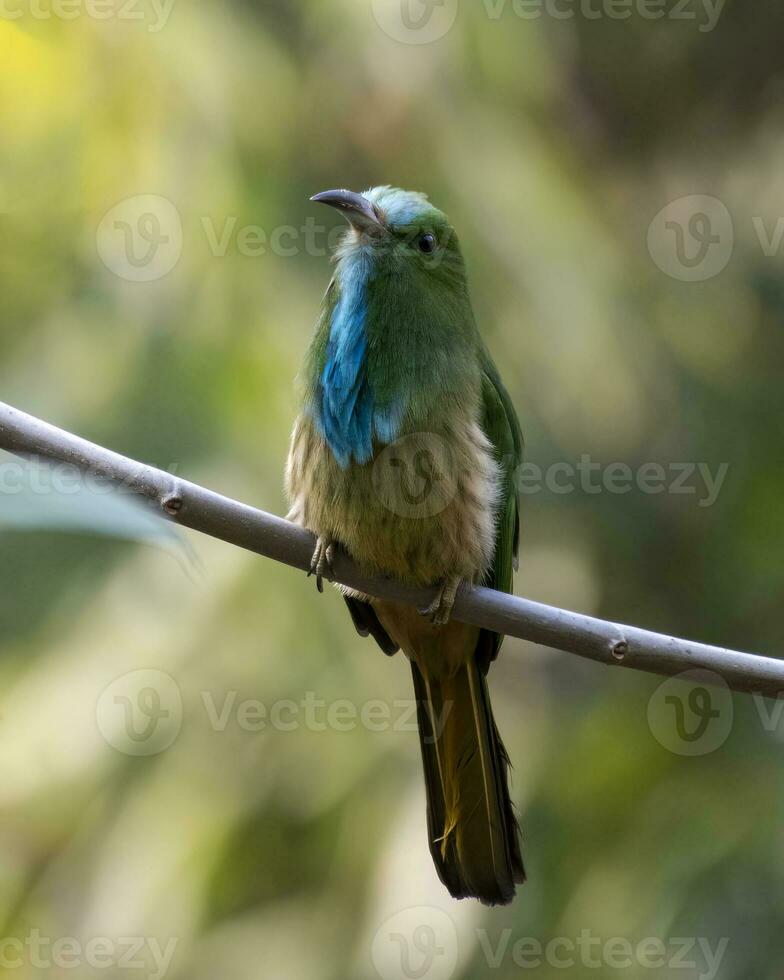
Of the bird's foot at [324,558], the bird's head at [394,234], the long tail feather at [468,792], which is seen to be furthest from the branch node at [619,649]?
the bird's head at [394,234]

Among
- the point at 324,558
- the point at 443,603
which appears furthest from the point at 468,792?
the point at 324,558

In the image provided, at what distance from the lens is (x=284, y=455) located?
4152 millimetres

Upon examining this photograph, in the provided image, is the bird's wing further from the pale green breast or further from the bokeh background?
the bokeh background

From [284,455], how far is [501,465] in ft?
3.97

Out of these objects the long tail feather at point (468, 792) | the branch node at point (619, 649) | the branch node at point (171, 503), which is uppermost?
the branch node at point (171, 503)

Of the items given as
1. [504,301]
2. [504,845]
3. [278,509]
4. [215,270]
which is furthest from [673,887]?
[215,270]

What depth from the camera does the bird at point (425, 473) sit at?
2.86 m

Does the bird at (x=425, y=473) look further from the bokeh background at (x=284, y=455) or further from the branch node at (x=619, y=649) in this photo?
the bokeh background at (x=284, y=455)

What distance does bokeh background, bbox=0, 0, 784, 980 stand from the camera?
4.01 m

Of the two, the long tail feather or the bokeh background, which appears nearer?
the long tail feather

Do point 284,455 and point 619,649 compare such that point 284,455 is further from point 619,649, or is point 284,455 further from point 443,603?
point 619,649

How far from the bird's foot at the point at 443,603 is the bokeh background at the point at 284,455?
56.4 inches

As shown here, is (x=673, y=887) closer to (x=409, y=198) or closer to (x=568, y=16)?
(x=409, y=198)

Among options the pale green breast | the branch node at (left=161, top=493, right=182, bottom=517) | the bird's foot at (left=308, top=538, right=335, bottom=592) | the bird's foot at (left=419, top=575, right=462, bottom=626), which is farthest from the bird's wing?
the branch node at (left=161, top=493, right=182, bottom=517)
